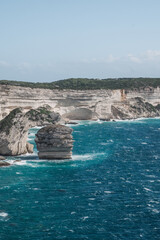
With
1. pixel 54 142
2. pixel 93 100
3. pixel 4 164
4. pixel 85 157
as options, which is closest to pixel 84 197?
pixel 4 164

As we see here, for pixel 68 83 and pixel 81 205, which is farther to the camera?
pixel 68 83

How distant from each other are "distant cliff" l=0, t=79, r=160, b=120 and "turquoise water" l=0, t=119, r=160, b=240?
63.9 metres

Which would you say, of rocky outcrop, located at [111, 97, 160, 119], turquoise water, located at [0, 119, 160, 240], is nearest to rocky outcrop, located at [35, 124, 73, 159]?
turquoise water, located at [0, 119, 160, 240]

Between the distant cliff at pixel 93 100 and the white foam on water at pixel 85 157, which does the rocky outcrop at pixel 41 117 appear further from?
the white foam on water at pixel 85 157

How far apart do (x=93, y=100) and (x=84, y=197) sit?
349 feet

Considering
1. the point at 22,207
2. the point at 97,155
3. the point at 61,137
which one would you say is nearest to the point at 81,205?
the point at 22,207

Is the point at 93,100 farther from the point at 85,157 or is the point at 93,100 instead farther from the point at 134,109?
the point at 85,157

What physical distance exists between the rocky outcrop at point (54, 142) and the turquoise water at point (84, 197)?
231 cm

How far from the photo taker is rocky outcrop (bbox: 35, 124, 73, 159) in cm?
6412

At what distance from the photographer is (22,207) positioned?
41.3m

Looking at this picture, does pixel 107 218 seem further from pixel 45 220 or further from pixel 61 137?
pixel 61 137

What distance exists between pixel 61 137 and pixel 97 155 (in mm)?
10254

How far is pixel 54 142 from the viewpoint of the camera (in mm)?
64000

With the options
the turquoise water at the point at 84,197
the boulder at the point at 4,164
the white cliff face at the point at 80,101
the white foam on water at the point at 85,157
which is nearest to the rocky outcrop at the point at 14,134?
the turquoise water at the point at 84,197
